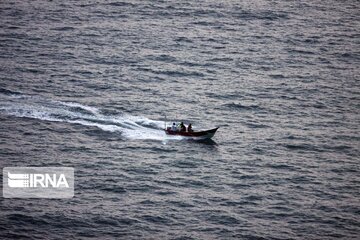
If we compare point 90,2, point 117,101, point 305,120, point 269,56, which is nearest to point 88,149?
point 117,101

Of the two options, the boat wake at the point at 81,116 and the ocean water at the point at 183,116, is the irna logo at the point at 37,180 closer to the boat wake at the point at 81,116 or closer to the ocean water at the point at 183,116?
the ocean water at the point at 183,116

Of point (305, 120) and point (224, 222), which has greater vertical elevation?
point (305, 120)

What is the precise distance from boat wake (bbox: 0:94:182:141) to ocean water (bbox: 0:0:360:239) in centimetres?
27

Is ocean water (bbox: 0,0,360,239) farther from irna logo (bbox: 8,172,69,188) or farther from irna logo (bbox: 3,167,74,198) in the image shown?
irna logo (bbox: 8,172,69,188)

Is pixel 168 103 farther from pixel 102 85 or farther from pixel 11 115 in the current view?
pixel 11 115

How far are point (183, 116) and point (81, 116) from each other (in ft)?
46.6

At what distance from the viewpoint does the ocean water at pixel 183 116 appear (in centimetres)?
7181

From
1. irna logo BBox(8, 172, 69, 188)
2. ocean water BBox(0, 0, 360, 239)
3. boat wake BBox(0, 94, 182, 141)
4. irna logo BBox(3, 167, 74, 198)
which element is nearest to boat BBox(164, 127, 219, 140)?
boat wake BBox(0, 94, 182, 141)

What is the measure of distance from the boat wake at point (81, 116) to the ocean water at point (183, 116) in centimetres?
27

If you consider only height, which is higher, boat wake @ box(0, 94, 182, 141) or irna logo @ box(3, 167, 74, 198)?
boat wake @ box(0, 94, 182, 141)

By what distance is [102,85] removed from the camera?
106m

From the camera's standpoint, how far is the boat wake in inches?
3543

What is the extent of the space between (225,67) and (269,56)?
31.8ft

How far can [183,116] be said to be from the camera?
9688 cm
